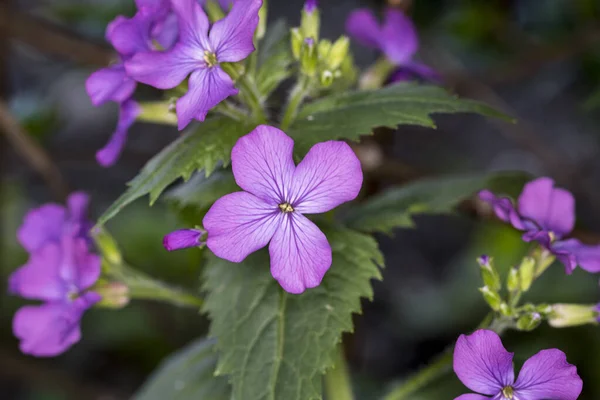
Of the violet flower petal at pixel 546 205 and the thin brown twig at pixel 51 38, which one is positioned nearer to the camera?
the violet flower petal at pixel 546 205

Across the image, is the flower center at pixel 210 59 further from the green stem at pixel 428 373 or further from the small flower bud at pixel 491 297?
the green stem at pixel 428 373

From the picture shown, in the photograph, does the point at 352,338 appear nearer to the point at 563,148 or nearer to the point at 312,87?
the point at 312,87

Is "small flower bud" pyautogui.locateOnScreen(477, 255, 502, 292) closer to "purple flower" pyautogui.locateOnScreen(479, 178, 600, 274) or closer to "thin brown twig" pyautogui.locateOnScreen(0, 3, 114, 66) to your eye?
"purple flower" pyautogui.locateOnScreen(479, 178, 600, 274)

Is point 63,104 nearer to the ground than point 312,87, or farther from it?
nearer to the ground

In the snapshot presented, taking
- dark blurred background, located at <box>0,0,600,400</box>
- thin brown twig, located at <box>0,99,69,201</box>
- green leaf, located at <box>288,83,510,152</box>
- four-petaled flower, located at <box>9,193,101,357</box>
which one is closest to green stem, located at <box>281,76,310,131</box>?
green leaf, located at <box>288,83,510,152</box>

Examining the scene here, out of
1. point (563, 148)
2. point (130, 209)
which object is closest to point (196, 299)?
point (130, 209)

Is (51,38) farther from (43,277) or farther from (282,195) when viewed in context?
(282,195)

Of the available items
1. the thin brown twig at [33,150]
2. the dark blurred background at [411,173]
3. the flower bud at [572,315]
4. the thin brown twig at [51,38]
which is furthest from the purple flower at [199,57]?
the thin brown twig at [51,38]
